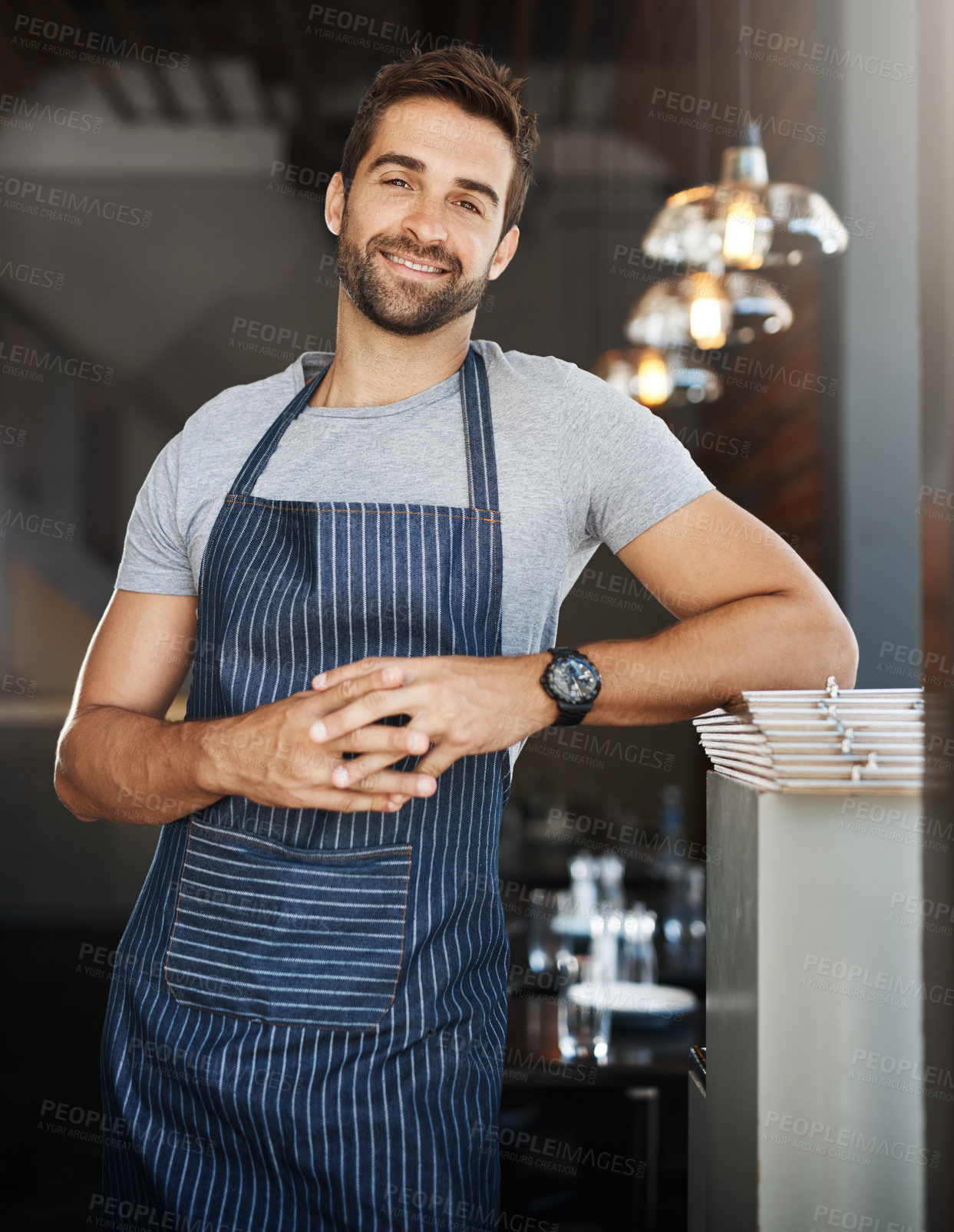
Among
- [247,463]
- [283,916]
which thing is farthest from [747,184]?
[283,916]

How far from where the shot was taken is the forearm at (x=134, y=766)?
1.23 meters

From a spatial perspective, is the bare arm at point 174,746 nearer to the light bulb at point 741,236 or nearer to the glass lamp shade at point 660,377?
the light bulb at point 741,236

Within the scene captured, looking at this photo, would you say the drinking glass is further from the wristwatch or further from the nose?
the nose

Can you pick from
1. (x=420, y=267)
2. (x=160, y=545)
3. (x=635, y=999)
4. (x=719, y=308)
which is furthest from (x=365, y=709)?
(x=719, y=308)

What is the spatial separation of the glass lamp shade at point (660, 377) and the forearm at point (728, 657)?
3121 millimetres

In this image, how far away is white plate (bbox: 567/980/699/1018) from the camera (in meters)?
2.45

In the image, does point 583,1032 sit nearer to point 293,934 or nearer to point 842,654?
point 293,934

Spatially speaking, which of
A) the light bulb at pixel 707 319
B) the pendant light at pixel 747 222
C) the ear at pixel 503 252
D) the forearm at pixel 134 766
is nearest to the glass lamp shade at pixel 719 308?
the light bulb at pixel 707 319

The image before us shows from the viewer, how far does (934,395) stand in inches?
26.3

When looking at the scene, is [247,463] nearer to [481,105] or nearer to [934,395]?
[481,105]

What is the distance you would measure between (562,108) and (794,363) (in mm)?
2712

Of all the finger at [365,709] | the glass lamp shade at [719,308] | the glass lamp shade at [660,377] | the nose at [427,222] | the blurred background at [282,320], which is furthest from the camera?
the glass lamp shade at [660,377]

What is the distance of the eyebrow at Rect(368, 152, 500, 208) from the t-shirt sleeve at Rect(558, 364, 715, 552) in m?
0.29

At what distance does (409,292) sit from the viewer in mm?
1446
